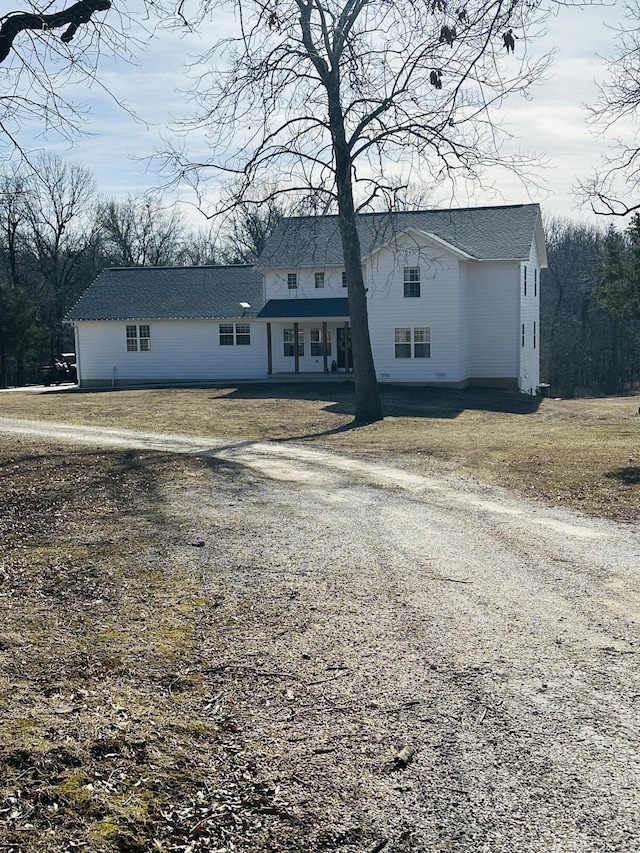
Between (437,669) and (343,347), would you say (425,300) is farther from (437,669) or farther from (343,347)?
(437,669)

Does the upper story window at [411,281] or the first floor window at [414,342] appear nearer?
the upper story window at [411,281]

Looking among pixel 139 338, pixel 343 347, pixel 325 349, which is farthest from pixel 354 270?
pixel 139 338

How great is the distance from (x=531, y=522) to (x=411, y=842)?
21.9 feet

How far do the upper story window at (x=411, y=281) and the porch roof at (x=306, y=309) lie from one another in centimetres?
286

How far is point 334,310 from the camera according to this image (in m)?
35.7

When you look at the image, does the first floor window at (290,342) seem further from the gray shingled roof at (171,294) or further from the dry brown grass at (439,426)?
the dry brown grass at (439,426)

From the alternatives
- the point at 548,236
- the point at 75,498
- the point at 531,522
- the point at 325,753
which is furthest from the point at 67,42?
the point at 548,236

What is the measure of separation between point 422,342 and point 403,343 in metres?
0.77

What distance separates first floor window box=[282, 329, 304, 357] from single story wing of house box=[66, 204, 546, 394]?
0.21 feet

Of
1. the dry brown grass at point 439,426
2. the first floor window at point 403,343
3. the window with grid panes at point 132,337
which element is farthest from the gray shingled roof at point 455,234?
the window with grid panes at point 132,337

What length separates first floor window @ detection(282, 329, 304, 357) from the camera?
3802 cm

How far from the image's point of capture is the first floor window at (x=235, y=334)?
38.8m

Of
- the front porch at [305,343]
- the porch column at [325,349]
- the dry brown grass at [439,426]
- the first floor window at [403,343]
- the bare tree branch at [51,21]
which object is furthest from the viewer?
the front porch at [305,343]

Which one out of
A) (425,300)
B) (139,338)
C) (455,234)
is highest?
(455,234)
